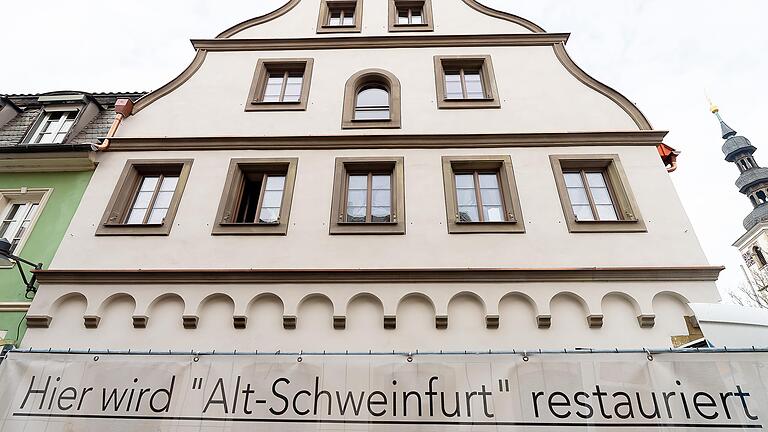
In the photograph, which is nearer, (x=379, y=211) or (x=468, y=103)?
(x=379, y=211)

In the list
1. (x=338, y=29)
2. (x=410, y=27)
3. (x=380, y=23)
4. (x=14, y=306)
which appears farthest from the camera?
(x=380, y=23)

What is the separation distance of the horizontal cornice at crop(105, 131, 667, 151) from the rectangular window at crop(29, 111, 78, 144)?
63.0 inches

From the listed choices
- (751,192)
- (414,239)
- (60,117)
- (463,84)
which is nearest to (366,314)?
(414,239)

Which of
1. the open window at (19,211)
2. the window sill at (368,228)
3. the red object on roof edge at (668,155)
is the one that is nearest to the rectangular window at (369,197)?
the window sill at (368,228)

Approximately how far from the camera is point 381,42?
37.6 ft

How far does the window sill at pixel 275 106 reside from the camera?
10.1 m

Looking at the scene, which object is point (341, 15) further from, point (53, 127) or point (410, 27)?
point (53, 127)

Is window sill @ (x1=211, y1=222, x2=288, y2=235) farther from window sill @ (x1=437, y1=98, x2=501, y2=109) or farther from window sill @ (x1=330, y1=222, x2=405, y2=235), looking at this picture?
window sill @ (x1=437, y1=98, x2=501, y2=109)

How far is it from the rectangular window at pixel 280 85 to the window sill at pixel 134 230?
3.39m

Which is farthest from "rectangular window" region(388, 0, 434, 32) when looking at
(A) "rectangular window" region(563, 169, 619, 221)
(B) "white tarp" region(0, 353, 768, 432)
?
(B) "white tarp" region(0, 353, 768, 432)

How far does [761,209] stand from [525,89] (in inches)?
2311

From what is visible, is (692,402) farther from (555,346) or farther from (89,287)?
(89,287)

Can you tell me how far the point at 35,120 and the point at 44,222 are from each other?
3.33 m

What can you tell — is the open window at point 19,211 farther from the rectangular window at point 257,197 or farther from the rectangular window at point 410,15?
the rectangular window at point 410,15
